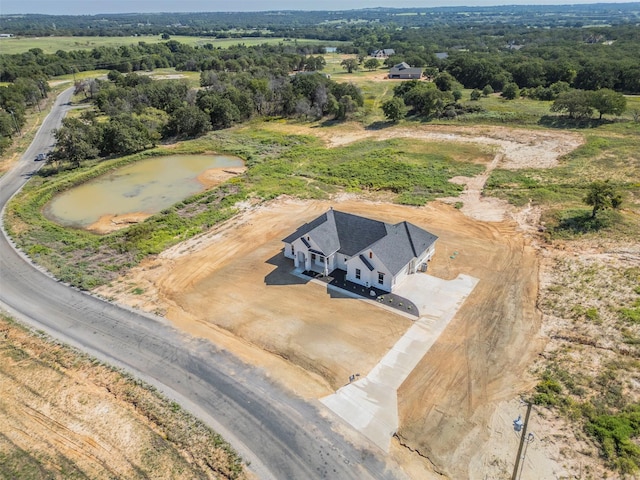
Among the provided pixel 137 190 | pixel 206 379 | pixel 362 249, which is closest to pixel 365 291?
pixel 362 249

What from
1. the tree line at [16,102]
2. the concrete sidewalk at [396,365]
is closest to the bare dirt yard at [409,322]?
the concrete sidewalk at [396,365]

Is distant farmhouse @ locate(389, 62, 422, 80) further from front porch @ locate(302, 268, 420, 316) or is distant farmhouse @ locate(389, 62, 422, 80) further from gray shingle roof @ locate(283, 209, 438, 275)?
front porch @ locate(302, 268, 420, 316)

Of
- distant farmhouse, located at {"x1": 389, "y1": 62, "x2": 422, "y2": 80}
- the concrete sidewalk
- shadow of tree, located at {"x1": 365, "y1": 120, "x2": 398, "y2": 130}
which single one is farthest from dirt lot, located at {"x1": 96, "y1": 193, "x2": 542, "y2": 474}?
distant farmhouse, located at {"x1": 389, "y1": 62, "x2": 422, "y2": 80}

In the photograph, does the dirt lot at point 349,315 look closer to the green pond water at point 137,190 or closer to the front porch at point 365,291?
the front porch at point 365,291

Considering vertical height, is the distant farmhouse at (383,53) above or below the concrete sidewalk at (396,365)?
below

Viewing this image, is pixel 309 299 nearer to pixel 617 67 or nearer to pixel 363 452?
pixel 363 452

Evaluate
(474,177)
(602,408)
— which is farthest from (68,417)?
(474,177)

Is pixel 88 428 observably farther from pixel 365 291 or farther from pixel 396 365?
pixel 365 291
